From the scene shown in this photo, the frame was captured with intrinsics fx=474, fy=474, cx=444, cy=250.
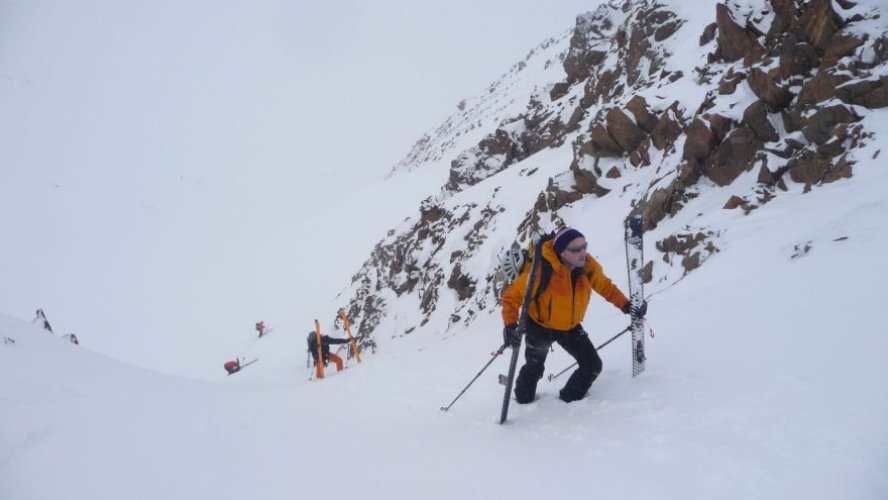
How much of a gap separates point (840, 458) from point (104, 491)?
5.12m

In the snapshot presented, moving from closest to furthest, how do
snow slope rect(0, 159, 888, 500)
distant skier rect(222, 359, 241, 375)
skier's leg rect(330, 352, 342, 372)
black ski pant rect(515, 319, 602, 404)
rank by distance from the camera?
snow slope rect(0, 159, 888, 500) < black ski pant rect(515, 319, 602, 404) < skier's leg rect(330, 352, 342, 372) < distant skier rect(222, 359, 241, 375)

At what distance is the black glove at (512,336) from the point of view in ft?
15.4

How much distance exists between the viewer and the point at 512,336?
4.71 metres

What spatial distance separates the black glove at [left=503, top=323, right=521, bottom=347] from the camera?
4.69 meters

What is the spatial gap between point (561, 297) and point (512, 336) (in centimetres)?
62

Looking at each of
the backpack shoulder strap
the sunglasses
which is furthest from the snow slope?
the sunglasses

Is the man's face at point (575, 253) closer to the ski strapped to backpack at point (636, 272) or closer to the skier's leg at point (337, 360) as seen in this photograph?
the ski strapped to backpack at point (636, 272)

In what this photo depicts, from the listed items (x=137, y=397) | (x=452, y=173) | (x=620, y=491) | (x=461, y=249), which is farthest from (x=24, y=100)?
(x=620, y=491)

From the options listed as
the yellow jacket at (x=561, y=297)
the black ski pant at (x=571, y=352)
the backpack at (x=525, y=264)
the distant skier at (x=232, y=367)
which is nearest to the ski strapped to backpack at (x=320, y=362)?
the distant skier at (x=232, y=367)

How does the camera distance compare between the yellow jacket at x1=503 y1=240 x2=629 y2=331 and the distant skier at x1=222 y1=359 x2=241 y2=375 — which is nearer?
the yellow jacket at x1=503 y1=240 x2=629 y2=331

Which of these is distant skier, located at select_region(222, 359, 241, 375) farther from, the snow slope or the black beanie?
the black beanie

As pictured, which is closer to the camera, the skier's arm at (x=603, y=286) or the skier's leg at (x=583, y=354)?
the skier's arm at (x=603, y=286)

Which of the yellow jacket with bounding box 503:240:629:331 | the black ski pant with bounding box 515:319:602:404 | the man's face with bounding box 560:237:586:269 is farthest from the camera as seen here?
the black ski pant with bounding box 515:319:602:404

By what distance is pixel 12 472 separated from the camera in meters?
3.49
